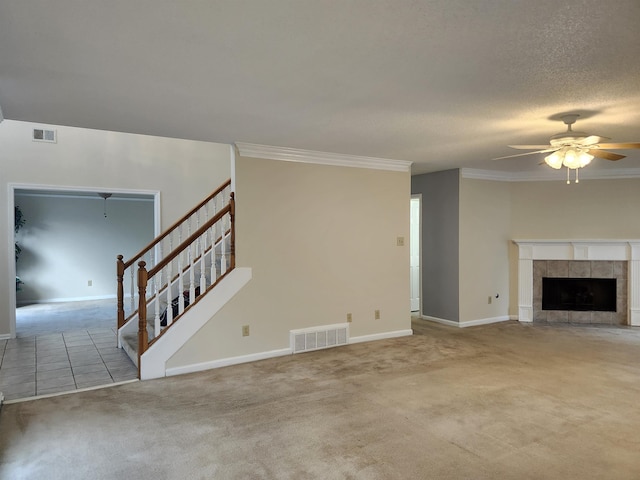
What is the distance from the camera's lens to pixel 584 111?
3.26 metres

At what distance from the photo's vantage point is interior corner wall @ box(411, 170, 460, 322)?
6.18 metres

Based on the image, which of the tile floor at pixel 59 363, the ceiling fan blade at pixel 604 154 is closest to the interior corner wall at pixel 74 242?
the tile floor at pixel 59 363

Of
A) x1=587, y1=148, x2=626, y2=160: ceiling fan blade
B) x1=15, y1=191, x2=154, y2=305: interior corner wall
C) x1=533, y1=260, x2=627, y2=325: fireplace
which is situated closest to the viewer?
x1=587, y1=148, x2=626, y2=160: ceiling fan blade

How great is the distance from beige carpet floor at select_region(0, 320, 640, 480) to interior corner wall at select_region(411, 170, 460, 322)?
1807 millimetres

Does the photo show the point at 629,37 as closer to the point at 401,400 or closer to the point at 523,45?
the point at 523,45

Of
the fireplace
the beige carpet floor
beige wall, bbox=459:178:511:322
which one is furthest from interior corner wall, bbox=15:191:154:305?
the fireplace

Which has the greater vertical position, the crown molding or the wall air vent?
the wall air vent

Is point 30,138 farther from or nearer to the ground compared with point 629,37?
farther from the ground

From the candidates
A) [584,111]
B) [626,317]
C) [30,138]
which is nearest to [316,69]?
[584,111]

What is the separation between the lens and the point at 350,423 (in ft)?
9.67

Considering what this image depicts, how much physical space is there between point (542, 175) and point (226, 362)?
5.53 metres

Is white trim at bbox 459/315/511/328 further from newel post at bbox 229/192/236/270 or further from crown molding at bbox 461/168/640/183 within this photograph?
newel post at bbox 229/192/236/270

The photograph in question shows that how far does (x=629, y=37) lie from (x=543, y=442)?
2.36 metres

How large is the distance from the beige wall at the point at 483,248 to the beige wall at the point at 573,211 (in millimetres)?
187
